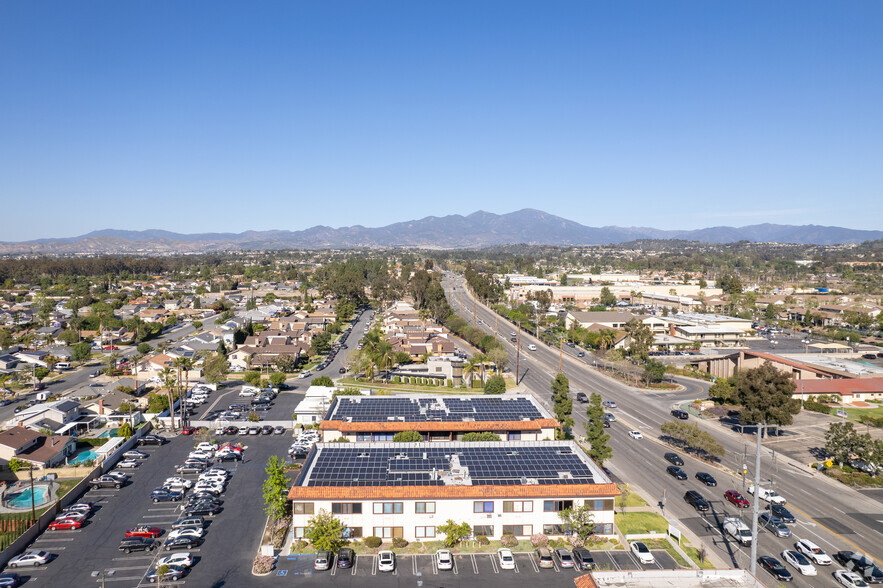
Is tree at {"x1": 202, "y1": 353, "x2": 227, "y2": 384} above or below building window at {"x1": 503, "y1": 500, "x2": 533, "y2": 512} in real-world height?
below

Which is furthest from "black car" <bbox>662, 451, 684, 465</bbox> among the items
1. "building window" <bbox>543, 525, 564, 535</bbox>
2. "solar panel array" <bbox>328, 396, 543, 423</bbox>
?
"building window" <bbox>543, 525, 564, 535</bbox>

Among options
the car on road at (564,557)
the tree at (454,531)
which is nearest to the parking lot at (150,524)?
the tree at (454,531)

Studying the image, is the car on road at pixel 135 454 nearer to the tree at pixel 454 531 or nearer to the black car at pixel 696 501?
the tree at pixel 454 531

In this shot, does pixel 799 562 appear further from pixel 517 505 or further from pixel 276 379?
pixel 276 379

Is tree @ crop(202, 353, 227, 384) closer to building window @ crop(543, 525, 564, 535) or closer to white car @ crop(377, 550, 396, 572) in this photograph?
white car @ crop(377, 550, 396, 572)

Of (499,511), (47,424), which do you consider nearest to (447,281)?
(47,424)

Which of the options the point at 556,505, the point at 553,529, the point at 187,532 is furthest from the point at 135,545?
the point at 556,505

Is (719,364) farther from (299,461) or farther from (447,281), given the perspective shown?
(447,281)
